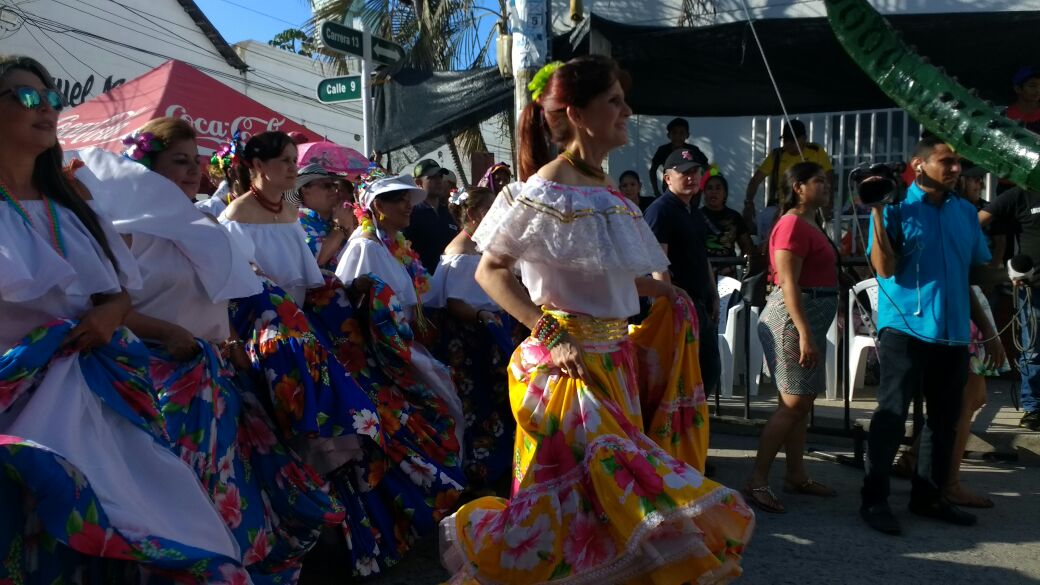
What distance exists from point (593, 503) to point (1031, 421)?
16.2 ft

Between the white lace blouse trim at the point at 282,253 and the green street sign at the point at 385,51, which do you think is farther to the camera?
the green street sign at the point at 385,51

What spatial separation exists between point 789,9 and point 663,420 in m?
7.82

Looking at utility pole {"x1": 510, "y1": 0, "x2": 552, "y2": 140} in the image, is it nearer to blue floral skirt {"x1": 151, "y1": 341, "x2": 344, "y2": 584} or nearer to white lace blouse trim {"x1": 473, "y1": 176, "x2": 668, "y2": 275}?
blue floral skirt {"x1": 151, "y1": 341, "x2": 344, "y2": 584}

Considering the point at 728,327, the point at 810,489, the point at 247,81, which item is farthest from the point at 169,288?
the point at 247,81

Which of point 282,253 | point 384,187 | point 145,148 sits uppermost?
point 145,148

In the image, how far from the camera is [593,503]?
296 cm

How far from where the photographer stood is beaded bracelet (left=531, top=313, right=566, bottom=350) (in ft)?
10.1

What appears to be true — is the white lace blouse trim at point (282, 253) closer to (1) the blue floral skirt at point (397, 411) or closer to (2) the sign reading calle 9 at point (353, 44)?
(1) the blue floral skirt at point (397, 411)

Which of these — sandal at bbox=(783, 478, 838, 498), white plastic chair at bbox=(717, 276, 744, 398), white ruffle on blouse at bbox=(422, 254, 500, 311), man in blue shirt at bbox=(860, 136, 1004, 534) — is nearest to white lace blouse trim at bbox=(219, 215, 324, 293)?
white ruffle on blouse at bbox=(422, 254, 500, 311)

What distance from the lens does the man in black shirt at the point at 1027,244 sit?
6.61 metres

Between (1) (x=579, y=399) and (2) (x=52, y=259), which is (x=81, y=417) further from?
(1) (x=579, y=399)

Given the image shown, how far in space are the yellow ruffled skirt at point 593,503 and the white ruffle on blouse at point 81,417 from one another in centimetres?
80

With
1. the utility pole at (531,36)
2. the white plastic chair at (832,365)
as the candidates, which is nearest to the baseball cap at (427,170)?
the utility pole at (531,36)

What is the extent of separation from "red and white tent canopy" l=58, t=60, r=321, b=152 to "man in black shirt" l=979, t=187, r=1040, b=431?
702cm
